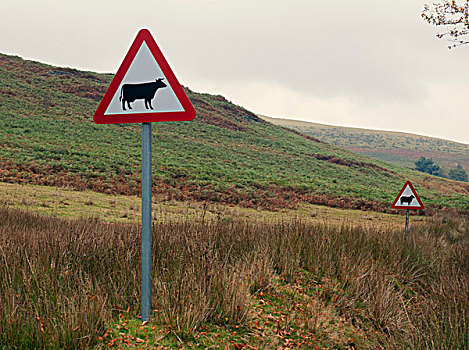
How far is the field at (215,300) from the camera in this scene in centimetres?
388

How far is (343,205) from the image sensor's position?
1235 inches

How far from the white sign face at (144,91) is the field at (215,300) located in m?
1.76

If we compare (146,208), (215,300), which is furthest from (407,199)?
(146,208)

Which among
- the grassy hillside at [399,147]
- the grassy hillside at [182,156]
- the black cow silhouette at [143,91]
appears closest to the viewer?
the black cow silhouette at [143,91]

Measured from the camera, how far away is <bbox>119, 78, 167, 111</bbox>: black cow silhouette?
12.6 ft

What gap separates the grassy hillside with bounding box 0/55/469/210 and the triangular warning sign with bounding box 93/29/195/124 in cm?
2166

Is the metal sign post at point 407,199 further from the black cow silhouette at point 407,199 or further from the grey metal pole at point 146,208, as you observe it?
the grey metal pole at point 146,208

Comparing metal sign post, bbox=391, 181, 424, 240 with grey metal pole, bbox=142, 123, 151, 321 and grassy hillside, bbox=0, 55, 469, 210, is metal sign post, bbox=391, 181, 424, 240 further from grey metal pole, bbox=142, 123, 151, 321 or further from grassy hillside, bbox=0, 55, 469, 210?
grassy hillside, bbox=0, 55, 469, 210

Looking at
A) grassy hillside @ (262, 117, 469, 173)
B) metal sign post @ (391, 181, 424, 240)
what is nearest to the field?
metal sign post @ (391, 181, 424, 240)

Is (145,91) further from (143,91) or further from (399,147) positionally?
(399,147)

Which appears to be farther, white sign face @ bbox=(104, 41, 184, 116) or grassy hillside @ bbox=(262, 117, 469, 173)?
grassy hillside @ bbox=(262, 117, 469, 173)

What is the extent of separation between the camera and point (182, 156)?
166ft

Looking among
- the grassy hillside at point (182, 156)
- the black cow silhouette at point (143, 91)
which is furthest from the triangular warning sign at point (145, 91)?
the grassy hillside at point (182, 156)

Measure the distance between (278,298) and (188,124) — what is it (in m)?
69.7
